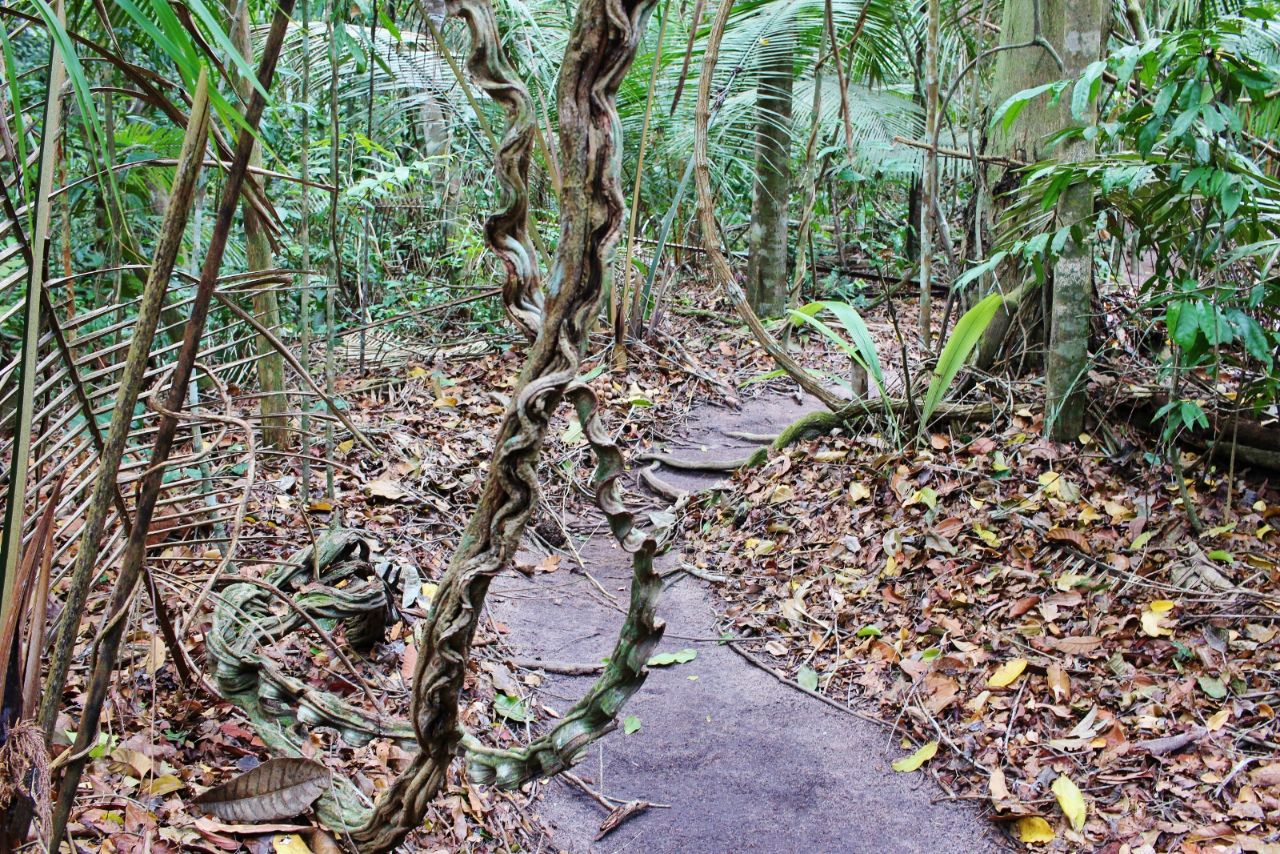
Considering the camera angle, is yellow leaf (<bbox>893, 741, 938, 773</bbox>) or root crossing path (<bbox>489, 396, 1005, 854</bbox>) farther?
yellow leaf (<bbox>893, 741, 938, 773</bbox>)

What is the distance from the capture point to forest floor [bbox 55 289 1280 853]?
2359 mm

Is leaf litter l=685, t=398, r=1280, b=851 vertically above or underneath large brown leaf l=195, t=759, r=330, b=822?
underneath

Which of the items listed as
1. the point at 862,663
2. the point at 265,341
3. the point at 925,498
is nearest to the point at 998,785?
the point at 862,663

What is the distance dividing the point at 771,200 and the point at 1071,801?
610 centimetres

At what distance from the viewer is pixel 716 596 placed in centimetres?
401

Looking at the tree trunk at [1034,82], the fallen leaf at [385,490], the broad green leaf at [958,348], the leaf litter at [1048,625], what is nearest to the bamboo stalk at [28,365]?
the leaf litter at [1048,625]

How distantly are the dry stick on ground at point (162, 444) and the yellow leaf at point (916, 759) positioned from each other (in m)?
2.22

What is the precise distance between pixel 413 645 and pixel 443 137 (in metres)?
5.89

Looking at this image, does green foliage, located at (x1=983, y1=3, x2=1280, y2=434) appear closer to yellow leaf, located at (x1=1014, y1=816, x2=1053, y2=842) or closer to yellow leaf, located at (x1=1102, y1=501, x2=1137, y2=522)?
yellow leaf, located at (x1=1102, y1=501, x2=1137, y2=522)

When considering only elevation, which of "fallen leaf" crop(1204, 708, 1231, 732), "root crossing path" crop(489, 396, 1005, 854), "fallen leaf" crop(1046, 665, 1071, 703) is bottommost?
"root crossing path" crop(489, 396, 1005, 854)

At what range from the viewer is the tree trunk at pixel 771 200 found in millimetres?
7281

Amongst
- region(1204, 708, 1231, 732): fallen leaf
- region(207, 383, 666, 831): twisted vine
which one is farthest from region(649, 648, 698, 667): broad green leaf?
region(1204, 708, 1231, 732): fallen leaf

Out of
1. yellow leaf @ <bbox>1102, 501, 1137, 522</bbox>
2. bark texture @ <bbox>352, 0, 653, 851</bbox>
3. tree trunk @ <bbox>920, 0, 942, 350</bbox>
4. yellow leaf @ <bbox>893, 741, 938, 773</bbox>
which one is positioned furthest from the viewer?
tree trunk @ <bbox>920, 0, 942, 350</bbox>

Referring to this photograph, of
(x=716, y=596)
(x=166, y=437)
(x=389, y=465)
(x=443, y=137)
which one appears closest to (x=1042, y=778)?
(x=716, y=596)
